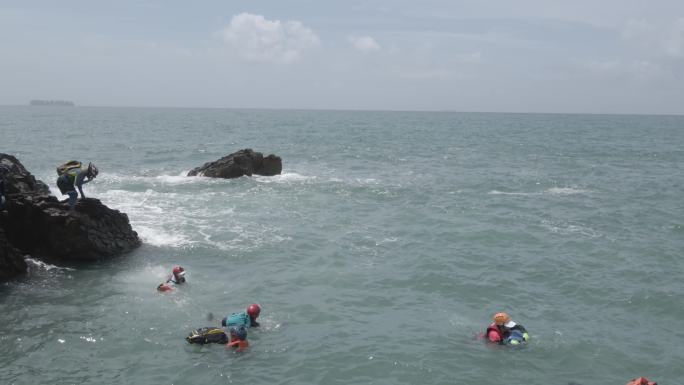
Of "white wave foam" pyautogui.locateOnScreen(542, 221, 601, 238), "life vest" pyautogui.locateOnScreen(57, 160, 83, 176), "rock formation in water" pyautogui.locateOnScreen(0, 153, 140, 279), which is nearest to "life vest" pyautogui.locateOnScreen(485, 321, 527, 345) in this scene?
"white wave foam" pyautogui.locateOnScreen(542, 221, 601, 238)

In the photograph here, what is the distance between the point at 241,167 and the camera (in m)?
46.5

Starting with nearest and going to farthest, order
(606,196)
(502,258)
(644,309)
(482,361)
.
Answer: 1. (482,361)
2. (644,309)
3. (502,258)
4. (606,196)

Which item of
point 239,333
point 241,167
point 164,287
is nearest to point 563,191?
point 241,167

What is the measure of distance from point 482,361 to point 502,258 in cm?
1052

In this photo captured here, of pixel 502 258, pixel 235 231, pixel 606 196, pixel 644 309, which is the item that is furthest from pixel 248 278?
pixel 606 196

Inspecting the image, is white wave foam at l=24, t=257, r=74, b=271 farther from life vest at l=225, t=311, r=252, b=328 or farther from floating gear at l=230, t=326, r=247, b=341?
floating gear at l=230, t=326, r=247, b=341

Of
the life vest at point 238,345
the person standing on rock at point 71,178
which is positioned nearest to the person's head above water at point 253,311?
the life vest at point 238,345

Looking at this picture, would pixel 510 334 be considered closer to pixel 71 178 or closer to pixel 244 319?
pixel 244 319

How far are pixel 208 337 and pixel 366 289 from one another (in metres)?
7.10

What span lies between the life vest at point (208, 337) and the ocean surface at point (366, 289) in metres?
0.22

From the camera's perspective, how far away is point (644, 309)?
2036cm

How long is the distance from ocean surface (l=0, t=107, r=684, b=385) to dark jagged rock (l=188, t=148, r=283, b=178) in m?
2.80

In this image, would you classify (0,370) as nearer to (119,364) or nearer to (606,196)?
(119,364)

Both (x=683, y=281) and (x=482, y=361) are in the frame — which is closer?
(x=482, y=361)
